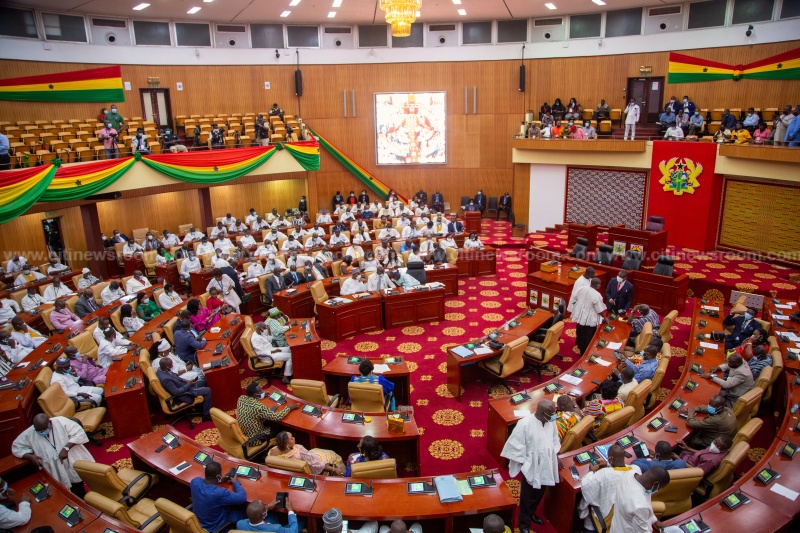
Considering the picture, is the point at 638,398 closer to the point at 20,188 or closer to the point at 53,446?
the point at 53,446

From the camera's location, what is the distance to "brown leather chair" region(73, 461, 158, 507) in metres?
5.25

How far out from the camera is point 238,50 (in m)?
19.8

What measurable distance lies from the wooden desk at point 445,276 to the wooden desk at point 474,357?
124 inches

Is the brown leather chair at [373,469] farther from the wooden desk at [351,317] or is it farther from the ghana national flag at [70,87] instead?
the ghana national flag at [70,87]

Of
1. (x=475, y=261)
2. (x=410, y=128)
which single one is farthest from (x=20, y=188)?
(x=410, y=128)

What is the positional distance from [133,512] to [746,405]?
6.64 meters

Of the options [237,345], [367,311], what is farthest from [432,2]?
[237,345]

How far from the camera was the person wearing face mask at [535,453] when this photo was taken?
5.05 m

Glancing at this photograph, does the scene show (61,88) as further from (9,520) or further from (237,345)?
(9,520)

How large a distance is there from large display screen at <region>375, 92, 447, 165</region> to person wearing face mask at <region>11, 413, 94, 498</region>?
17.1m

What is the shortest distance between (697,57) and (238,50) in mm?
15509

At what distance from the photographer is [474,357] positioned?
312 inches

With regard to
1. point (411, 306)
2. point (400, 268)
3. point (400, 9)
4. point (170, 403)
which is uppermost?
point (400, 9)

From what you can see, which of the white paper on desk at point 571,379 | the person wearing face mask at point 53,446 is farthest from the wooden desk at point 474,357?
the person wearing face mask at point 53,446
